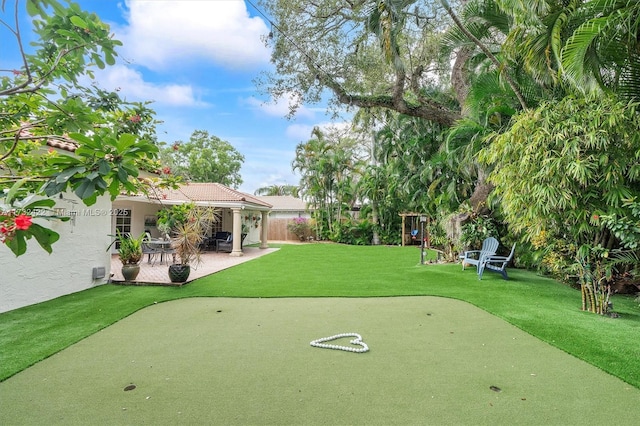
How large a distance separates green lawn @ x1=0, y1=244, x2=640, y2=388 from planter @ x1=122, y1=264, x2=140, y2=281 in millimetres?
489

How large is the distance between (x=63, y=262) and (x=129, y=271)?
1.48 m

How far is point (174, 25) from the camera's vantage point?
5.08m

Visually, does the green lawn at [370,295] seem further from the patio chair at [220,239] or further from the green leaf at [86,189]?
the patio chair at [220,239]

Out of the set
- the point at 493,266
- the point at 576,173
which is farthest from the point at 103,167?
the point at 493,266

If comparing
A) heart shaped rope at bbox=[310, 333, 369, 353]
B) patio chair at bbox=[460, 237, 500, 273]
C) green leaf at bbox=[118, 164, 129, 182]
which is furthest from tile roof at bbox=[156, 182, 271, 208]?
green leaf at bbox=[118, 164, 129, 182]

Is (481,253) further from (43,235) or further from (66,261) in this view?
(66,261)

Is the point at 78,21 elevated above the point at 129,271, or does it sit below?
above

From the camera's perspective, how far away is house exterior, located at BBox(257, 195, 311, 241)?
26.2 m

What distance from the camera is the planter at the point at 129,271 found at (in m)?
8.27

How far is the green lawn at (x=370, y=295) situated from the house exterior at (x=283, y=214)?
14.6 meters

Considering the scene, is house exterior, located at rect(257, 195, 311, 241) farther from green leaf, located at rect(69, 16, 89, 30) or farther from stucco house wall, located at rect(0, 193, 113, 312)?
green leaf, located at rect(69, 16, 89, 30)

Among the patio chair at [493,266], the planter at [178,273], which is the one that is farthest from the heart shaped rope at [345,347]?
the patio chair at [493,266]

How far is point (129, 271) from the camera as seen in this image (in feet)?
27.2

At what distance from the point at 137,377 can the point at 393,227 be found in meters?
19.2
